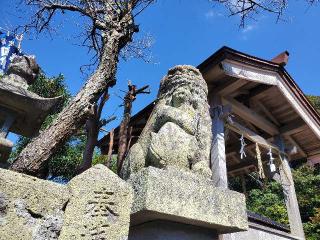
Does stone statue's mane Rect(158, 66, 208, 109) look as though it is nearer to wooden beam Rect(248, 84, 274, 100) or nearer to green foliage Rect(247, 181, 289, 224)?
wooden beam Rect(248, 84, 274, 100)

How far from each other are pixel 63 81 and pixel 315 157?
1089cm

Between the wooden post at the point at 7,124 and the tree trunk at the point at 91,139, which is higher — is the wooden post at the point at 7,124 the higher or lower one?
the lower one

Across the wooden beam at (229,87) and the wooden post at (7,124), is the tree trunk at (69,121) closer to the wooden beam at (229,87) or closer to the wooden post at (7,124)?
the wooden post at (7,124)

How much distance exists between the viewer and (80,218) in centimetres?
121

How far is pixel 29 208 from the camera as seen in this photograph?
3.66 ft

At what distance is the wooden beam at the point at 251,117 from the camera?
6.23 m

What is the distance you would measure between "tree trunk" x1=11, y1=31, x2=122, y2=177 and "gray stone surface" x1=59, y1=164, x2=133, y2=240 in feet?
11.2

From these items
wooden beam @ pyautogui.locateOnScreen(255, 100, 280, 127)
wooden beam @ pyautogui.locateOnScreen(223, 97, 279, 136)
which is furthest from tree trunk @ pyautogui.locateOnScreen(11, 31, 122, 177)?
wooden beam @ pyautogui.locateOnScreen(255, 100, 280, 127)

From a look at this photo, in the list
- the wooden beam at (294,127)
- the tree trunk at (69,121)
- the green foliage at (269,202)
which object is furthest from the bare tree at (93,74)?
the green foliage at (269,202)

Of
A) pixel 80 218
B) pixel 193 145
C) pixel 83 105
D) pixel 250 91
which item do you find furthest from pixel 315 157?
pixel 80 218

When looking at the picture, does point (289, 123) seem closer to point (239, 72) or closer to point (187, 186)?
point (239, 72)

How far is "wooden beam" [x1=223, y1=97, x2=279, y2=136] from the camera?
6229 mm

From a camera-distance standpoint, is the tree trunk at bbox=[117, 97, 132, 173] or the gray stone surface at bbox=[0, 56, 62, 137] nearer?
the gray stone surface at bbox=[0, 56, 62, 137]

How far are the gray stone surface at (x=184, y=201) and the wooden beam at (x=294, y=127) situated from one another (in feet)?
19.0
